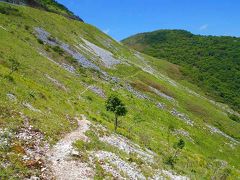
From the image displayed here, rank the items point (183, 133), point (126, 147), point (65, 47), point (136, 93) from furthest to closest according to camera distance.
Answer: point (65, 47) < point (136, 93) < point (183, 133) < point (126, 147)

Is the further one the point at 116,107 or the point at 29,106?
the point at 116,107

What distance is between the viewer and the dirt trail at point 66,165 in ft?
93.1

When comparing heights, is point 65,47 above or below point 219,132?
above

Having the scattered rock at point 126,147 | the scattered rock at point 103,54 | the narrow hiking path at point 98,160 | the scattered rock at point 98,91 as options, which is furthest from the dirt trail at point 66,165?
the scattered rock at point 103,54

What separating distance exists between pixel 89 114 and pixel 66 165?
68.5ft

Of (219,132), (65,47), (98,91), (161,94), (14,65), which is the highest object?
(65,47)

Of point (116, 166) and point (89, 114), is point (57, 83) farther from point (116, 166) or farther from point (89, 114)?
point (116, 166)

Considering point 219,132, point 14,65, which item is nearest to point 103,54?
point 219,132

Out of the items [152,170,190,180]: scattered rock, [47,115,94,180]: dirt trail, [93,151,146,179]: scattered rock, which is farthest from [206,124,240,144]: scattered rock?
[47,115,94,180]: dirt trail

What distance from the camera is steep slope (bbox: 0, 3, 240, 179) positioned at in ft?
104

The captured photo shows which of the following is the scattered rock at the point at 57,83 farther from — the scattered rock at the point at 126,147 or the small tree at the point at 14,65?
the scattered rock at the point at 126,147

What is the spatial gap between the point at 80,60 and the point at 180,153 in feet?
117

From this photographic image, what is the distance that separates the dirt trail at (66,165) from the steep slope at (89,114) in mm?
165

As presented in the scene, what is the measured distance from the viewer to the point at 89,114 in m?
50.4
